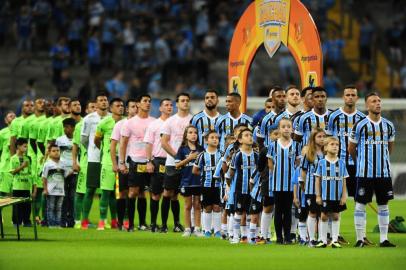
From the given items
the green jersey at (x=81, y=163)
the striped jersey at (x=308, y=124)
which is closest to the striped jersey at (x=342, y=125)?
the striped jersey at (x=308, y=124)

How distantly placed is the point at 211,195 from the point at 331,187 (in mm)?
2746

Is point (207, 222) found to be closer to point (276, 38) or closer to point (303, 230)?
point (303, 230)

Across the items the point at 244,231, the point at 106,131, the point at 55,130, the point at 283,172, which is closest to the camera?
the point at 283,172

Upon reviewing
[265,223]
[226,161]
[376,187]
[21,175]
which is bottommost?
[265,223]

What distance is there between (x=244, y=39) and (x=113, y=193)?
11.3 feet

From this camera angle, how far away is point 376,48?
40938 mm

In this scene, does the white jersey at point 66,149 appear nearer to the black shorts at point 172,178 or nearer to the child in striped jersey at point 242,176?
the black shorts at point 172,178

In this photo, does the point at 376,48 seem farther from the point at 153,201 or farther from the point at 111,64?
the point at 153,201

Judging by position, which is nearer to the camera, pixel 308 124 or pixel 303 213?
pixel 303 213

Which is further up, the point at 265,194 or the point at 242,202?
the point at 265,194

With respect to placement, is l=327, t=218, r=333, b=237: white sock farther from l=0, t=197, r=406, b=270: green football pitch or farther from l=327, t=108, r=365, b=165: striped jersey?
l=327, t=108, r=365, b=165: striped jersey

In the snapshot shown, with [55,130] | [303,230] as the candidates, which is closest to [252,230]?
[303,230]

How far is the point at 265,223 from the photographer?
20.2 meters

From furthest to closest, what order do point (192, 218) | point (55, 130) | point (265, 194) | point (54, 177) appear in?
point (55, 130)
point (54, 177)
point (192, 218)
point (265, 194)
